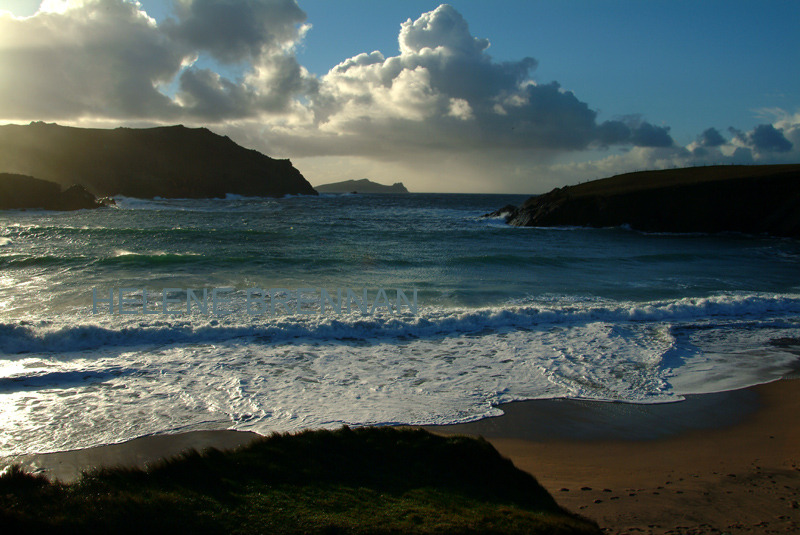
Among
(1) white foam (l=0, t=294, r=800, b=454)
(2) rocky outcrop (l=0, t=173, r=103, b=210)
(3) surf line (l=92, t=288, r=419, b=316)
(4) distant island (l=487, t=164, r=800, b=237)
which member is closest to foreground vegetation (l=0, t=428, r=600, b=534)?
(1) white foam (l=0, t=294, r=800, b=454)

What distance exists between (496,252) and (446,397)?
16.3 metres

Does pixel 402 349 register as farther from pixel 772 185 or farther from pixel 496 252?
pixel 772 185

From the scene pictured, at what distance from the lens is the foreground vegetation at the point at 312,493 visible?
279 centimetres

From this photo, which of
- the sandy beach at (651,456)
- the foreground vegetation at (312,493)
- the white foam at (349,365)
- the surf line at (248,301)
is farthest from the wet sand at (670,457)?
the surf line at (248,301)

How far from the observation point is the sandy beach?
161 inches

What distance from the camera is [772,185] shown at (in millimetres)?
32500

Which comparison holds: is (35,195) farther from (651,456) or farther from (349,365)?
(651,456)

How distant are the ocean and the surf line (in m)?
0.09

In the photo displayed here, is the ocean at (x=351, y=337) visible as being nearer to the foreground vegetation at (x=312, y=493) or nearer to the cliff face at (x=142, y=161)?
the foreground vegetation at (x=312, y=493)

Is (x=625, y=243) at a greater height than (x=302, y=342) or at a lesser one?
greater

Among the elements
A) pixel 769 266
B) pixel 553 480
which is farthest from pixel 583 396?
pixel 769 266

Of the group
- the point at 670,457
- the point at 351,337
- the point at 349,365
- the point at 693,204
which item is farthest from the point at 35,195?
the point at 693,204

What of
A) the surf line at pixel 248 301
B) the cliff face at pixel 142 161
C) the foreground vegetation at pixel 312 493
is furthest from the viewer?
the cliff face at pixel 142 161

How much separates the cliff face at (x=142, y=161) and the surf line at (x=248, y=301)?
97.2 meters
